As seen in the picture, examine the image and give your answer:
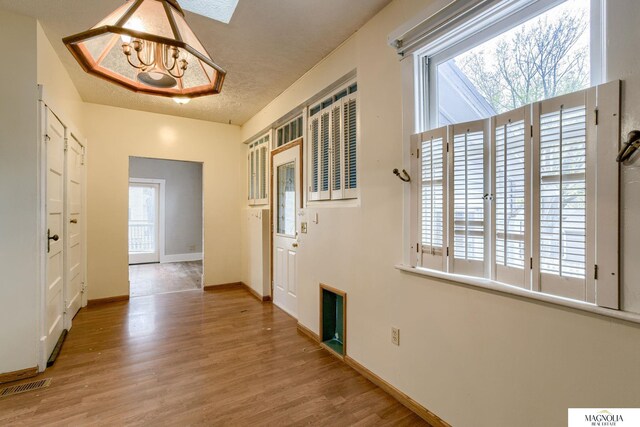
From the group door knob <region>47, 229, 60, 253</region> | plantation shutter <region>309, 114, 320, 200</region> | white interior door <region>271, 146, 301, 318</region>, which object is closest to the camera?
door knob <region>47, 229, 60, 253</region>

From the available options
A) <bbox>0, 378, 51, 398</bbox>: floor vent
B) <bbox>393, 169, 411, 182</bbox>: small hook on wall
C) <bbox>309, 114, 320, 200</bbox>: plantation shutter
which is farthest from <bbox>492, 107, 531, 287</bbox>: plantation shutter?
<bbox>0, 378, 51, 398</bbox>: floor vent

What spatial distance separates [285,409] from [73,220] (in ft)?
10.4

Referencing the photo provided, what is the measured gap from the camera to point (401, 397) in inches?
75.8

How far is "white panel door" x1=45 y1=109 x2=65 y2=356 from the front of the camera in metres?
2.43

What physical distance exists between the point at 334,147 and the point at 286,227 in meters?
1.41

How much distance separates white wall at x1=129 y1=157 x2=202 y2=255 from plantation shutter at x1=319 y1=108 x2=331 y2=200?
5.47 meters

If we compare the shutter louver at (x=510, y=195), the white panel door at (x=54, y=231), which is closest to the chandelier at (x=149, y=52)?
the shutter louver at (x=510, y=195)

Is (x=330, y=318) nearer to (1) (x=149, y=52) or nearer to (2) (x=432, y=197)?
(2) (x=432, y=197)

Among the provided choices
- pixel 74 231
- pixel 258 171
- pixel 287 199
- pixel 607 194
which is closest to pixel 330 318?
pixel 287 199

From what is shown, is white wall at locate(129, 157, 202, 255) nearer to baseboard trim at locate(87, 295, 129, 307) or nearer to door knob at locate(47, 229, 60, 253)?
baseboard trim at locate(87, 295, 129, 307)

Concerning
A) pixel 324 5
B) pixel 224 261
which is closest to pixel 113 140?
pixel 224 261

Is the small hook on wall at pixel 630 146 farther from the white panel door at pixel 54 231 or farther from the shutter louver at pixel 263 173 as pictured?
the shutter louver at pixel 263 173

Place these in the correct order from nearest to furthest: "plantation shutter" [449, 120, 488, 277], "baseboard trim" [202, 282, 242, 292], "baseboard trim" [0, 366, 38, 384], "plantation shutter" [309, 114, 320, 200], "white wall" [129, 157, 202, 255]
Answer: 1. "plantation shutter" [449, 120, 488, 277]
2. "baseboard trim" [0, 366, 38, 384]
3. "plantation shutter" [309, 114, 320, 200]
4. "baseboard trim" [202, 282, 242, 292]
5. "white wall" [129, 157, 202, 255]

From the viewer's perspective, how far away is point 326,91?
9.30ft
